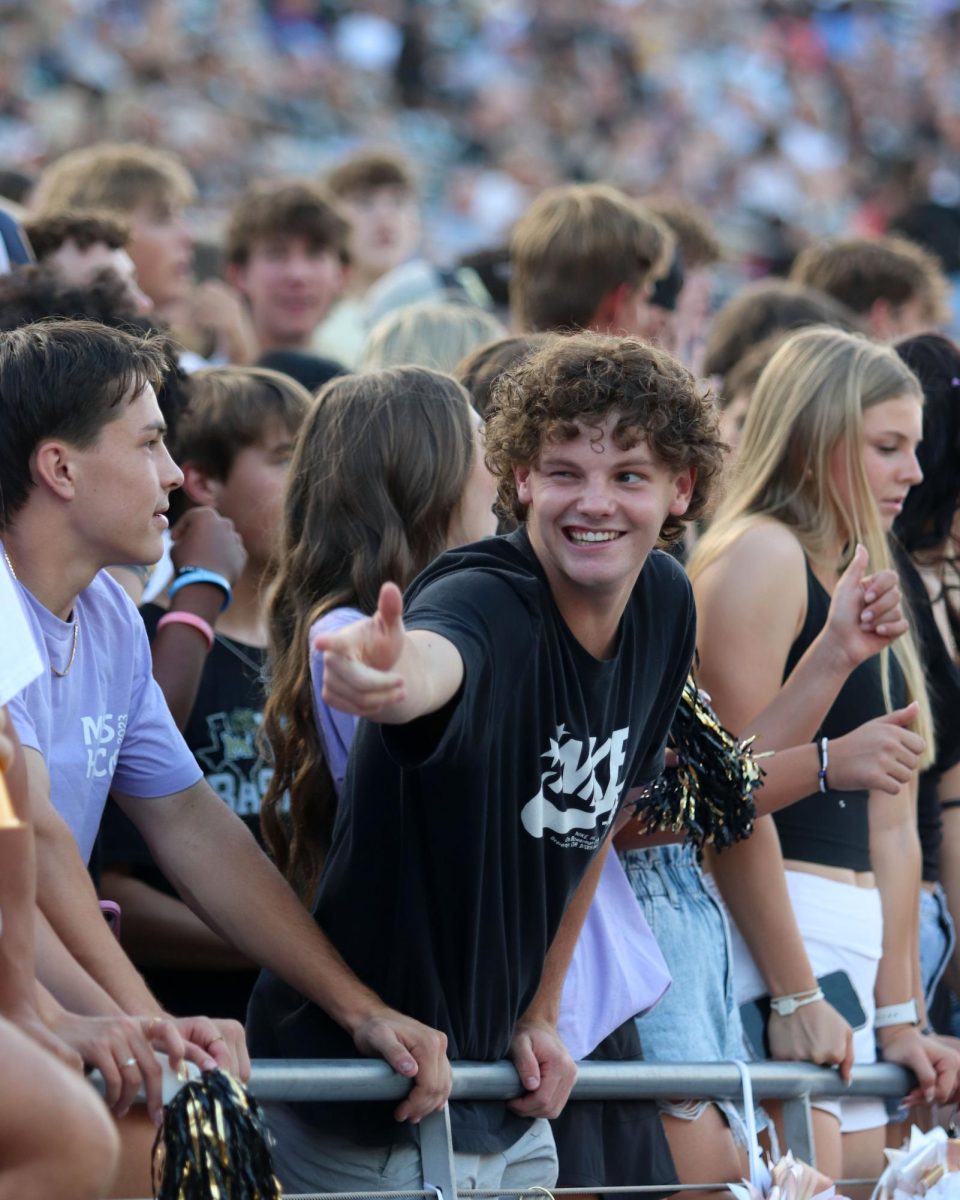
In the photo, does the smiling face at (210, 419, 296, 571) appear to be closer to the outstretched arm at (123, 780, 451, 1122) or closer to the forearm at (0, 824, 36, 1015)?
Result: the outstretched arm at (123, 780, 451, 1122)

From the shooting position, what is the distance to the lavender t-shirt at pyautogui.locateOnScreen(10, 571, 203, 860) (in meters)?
2.75

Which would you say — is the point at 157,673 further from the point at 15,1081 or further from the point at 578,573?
the point at 15,1081

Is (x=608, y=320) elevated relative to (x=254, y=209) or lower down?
lower down

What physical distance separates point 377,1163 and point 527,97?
14.8 metres

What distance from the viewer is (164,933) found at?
3.52 metres

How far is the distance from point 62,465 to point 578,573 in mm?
805

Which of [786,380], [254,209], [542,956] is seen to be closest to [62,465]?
[542,956]

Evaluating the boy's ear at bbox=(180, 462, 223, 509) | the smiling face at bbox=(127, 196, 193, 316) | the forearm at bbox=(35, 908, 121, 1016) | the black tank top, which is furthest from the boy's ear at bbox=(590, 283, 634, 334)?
the forearm at bbox=(35, 908, 121, 1016)

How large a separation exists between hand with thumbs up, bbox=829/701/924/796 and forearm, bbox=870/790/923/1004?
1.33 ft

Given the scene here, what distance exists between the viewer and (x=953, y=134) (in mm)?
15844

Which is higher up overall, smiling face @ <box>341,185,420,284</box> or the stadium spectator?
smiling face @ <box>341,185,420,284</box>

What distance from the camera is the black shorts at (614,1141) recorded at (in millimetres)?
3080

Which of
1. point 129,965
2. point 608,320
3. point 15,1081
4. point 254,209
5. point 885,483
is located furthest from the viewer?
point 254,209

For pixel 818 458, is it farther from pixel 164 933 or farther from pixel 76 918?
pixel 76 918
